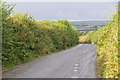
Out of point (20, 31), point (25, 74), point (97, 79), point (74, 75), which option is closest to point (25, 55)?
point (20, 31)

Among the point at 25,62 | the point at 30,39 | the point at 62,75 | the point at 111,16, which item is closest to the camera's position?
the point at 111,16

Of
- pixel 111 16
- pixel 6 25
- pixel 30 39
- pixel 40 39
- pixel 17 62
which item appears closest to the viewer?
pixel 111 16

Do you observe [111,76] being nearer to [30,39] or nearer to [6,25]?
[6,25]

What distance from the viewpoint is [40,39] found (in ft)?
92.8

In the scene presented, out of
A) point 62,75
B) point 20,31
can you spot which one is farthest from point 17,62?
point 62,75

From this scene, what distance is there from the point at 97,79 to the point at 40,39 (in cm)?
1523

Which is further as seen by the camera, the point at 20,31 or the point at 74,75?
the point at 20,31

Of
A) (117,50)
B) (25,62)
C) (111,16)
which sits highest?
(111,16)

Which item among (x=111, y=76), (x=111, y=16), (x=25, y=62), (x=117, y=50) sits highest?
(x=111, y=16)

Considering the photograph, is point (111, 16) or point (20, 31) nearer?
point (111, 16)

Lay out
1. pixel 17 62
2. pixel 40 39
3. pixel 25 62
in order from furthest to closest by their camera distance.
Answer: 1. pixel 40 39
2. pixel 25 62
3. pixel 17 62

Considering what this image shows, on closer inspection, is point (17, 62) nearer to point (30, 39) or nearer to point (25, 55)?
point (25, 55)

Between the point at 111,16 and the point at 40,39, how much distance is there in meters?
15.8

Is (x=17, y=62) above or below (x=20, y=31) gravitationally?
below
